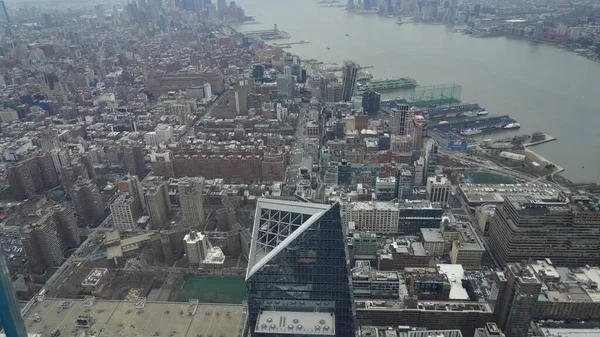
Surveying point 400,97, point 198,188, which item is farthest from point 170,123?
point 400,97

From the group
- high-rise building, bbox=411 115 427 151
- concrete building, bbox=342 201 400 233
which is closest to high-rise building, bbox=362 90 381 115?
high-rise building, bbox=411 115 427 151

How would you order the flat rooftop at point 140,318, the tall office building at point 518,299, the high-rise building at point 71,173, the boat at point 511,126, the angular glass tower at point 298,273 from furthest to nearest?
the boat at point 511,126
the high-rise building at point 71,173
the flat rooftop at point 140,318
the tall office building at point 518,299
the angular glass tower at point 298,273

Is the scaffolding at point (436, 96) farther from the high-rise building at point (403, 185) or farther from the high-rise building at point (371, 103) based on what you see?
the high-rise building at point (403, 185)

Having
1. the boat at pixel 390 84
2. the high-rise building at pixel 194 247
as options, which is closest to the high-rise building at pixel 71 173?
the high-rise building at pixel 194 247

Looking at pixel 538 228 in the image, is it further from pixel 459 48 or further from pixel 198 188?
pixel 459 48

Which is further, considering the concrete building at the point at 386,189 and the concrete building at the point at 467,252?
the concrete building at the point at 386,189

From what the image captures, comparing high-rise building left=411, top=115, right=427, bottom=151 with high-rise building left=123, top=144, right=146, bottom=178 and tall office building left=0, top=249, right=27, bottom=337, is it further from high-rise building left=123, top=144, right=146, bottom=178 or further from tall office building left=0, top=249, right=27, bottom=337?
tall office building left=0, top=249, right=27, bottom=337

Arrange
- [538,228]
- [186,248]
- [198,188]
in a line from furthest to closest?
[198,188] → [186,248] → [538,228]
